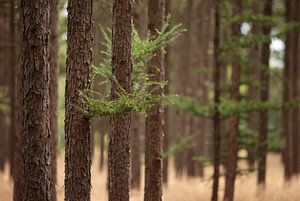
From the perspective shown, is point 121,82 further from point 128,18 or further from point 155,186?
point 155,186

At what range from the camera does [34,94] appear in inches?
290

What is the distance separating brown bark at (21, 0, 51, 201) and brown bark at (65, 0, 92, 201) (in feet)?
1.50

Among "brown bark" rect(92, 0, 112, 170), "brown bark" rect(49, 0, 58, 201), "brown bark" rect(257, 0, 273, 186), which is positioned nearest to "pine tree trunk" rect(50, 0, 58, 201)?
"brown bark" rect(49, 0, 58, 201)

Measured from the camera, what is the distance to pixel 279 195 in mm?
15320

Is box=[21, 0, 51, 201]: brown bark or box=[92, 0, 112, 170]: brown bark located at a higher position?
box=[92, 0, 112, 170]: brown bark

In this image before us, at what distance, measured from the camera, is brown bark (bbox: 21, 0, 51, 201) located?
7.36 meters

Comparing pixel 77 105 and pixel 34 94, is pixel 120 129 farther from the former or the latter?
pixel 34 94

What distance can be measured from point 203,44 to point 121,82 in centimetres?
1952

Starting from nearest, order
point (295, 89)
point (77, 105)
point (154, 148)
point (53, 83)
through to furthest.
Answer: point (77, 105) → point (154, 148) → point (53, 83) → point (295, 89)

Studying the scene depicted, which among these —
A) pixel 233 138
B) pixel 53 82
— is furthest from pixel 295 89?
pixel 53 82

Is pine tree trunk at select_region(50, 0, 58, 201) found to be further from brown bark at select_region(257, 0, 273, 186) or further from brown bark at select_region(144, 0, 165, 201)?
brown bark at select_region(257, 0, 273, 186)

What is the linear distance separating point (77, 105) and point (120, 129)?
3.01 feet

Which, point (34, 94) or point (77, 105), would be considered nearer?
point (34, 94)

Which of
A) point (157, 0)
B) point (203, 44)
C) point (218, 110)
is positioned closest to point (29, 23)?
point (157, 0)
